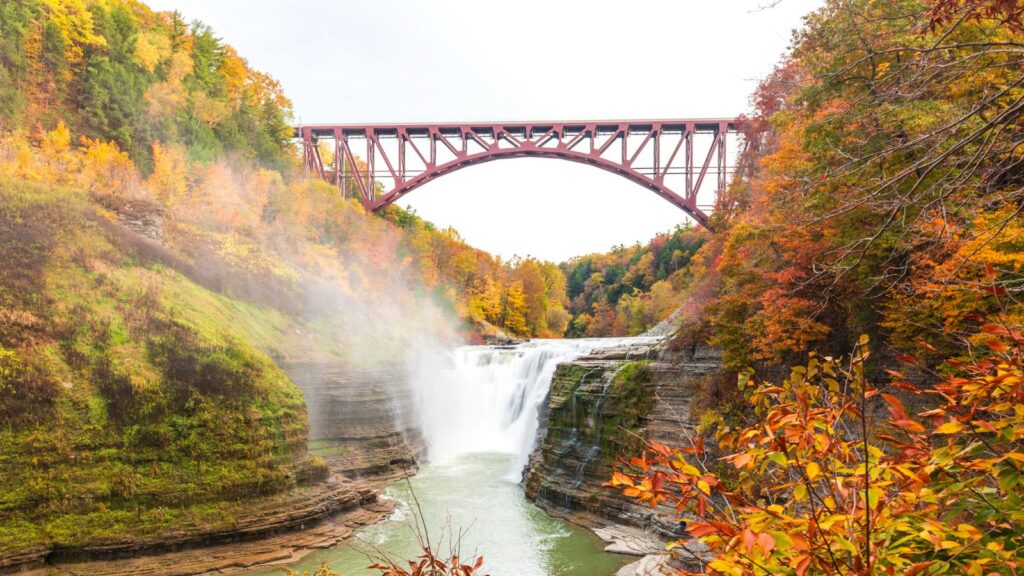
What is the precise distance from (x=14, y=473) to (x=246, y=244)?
579 inches

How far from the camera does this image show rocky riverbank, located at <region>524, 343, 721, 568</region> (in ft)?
42.1

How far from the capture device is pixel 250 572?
10859 millimetres

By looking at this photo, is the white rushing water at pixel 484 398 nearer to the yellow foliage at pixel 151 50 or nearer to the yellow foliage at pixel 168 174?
the yellow foliage at pixel 168 174

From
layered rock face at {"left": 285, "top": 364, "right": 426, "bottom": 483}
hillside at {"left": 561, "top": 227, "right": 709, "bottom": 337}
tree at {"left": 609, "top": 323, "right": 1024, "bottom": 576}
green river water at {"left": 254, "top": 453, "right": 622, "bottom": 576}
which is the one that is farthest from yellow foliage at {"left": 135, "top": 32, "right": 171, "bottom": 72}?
tree at {"left": 609, "top": 323, "right": 1024, "bottom": 576}

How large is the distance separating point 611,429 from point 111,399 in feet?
36.4

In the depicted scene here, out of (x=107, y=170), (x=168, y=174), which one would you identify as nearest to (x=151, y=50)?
(x=168, y=174)

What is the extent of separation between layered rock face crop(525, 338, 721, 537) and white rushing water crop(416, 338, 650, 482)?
15.6ft

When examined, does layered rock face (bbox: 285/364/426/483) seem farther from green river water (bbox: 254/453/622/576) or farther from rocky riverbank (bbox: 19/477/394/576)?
rocky riverbank (bbox: 19/477/394/576)

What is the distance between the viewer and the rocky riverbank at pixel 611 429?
42.1 ft

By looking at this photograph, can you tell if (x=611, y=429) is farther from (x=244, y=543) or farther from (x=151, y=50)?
(x=151, y=50)

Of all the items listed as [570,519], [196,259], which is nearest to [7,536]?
[570,519]

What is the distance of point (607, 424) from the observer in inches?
582

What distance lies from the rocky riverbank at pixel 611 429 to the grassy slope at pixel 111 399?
6431 millimetres

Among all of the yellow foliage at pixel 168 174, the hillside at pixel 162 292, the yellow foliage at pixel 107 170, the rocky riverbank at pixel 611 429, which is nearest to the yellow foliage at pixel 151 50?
the hillside at pixel 162 292
